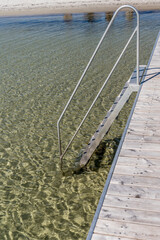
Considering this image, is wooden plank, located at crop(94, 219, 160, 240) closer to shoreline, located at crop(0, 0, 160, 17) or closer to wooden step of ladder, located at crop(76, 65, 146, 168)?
wooden step of ladder, located at crop(76, 65, 146, 168)

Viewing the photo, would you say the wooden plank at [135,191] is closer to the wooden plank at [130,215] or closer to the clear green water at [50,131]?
the wooden plank at [130,215]

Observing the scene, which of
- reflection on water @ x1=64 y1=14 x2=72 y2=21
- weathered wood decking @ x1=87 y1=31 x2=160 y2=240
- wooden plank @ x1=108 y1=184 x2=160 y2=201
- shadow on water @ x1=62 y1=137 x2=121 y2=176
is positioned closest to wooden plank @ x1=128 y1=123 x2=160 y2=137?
weathered wood decking @ x1=87 y1=31 x2=160 y2=240

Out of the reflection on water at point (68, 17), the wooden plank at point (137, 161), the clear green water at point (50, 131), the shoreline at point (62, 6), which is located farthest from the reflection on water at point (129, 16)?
the wooden plank at point (137, 161)

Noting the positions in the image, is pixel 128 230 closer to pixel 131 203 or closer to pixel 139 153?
pixel 131 203

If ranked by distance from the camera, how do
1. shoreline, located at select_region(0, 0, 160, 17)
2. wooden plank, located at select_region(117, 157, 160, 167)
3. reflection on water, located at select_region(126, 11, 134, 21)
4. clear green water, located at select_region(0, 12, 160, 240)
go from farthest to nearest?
shoreline, located at select_region(0, 0, 160, 17), reflection on water, located at select_region(126, 11, 134, 21), clear green water, located at select_region(0, 12, 160, 240), wooden plank, located at select_region(117, 157, 160, 167)

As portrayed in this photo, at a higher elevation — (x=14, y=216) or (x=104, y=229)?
(x=104, y=229)

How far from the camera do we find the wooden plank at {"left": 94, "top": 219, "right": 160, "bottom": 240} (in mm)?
3459

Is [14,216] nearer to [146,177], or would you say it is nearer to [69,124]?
[146,177]

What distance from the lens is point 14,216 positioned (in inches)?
223

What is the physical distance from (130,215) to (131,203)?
220 millimetres

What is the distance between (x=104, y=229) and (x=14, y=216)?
105 inches

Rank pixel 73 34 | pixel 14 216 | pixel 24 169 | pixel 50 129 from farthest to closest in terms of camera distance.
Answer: pixel 73 34
pixel 50 129
pixel 24 169
pixel 14 216

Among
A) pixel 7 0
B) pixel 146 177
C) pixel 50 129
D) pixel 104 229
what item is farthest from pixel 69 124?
pixel 7 0

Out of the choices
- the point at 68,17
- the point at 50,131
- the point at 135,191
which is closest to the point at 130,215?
the point at 135,191
